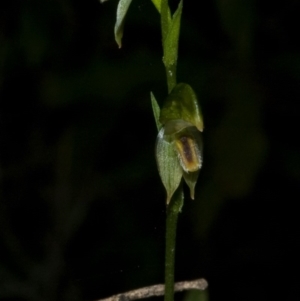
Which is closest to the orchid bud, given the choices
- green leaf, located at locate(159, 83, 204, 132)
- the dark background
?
green leaf, located at locate(159, 83, 204, 132)

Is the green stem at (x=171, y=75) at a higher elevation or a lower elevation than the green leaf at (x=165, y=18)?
lower

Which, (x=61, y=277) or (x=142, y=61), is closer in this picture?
(x=142, y=61)

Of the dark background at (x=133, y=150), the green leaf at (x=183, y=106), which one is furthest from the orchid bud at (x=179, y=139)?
the dark background at (x=133, y=150)

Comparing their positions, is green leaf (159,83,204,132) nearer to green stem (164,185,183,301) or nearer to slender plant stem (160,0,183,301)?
slender plant stem (160,0,183,301)

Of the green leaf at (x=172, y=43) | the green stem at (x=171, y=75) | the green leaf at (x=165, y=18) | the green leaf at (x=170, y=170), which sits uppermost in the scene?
the green leaf at (x=165, y=18)

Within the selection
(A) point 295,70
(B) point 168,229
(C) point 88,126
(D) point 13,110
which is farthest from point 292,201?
(B) point 168,229

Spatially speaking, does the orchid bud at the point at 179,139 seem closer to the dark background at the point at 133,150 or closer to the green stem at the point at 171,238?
the green stem at the point at 171,238

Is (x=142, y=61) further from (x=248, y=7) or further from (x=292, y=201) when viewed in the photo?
(x=292, y=201)
